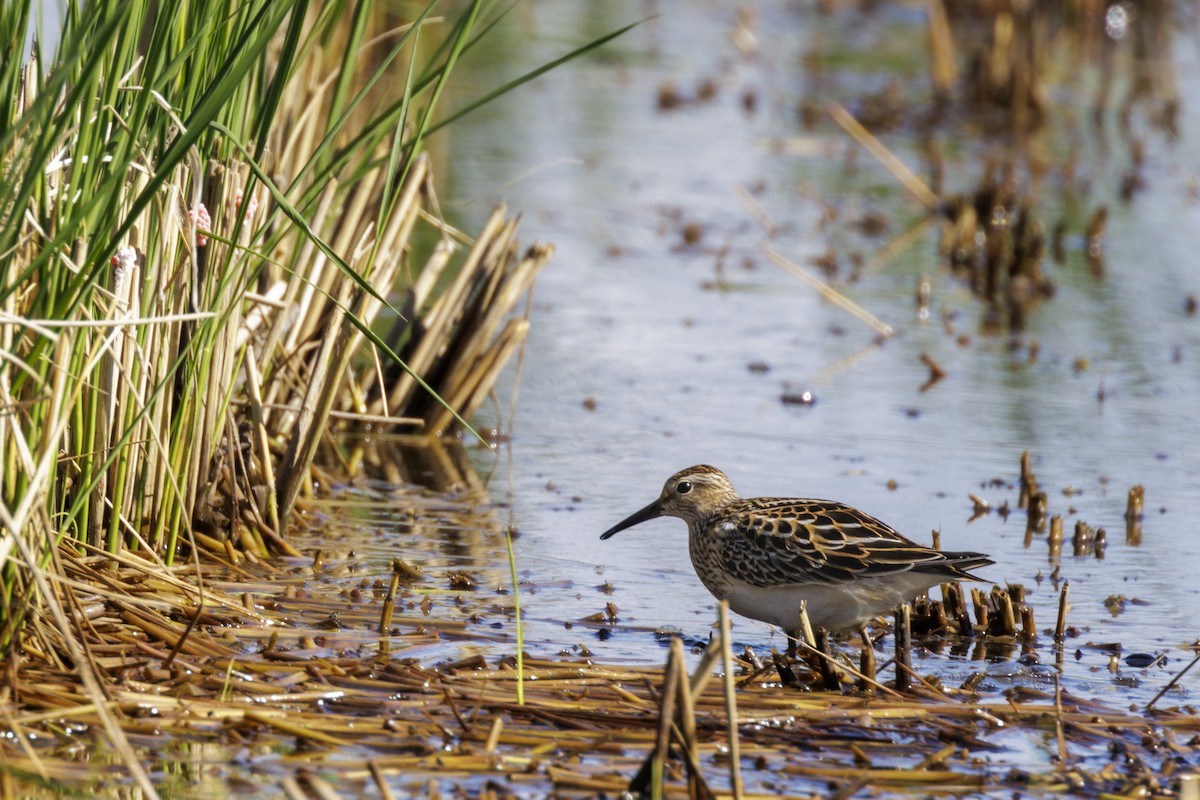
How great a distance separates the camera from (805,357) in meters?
9.62

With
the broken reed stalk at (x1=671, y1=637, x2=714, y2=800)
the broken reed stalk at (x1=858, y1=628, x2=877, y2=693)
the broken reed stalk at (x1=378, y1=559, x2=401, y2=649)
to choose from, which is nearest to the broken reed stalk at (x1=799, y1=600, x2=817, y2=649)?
the broken reed stalk at (x1=858, y1=628, x2=877, y2=693)

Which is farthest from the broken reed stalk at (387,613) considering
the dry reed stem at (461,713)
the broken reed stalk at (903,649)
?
the broken reed stalk at (903,649)

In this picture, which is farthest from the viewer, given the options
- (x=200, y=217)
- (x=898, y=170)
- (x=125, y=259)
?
(x=898, y=170)

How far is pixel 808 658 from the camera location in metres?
5.01

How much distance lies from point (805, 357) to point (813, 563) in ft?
14.5

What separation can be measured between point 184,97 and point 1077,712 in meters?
3.10

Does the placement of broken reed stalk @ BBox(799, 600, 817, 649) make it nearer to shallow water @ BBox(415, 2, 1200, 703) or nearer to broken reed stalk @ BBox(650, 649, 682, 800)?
shallow water @ BBox(415, 2, 1200, 703)

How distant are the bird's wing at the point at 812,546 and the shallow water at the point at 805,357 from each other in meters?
0.34

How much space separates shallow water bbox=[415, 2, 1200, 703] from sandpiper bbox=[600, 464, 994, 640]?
23 centimetres

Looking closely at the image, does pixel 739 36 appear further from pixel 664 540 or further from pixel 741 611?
Result: pixel 741 611

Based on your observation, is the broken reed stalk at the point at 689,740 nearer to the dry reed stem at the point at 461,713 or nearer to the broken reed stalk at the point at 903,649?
the dry reed stem at the point at 461,713

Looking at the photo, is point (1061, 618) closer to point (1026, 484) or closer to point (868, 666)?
point (868, 666)

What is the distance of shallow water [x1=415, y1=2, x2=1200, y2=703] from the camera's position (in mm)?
6379

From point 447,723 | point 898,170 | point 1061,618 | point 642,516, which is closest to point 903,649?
point 1061,618
